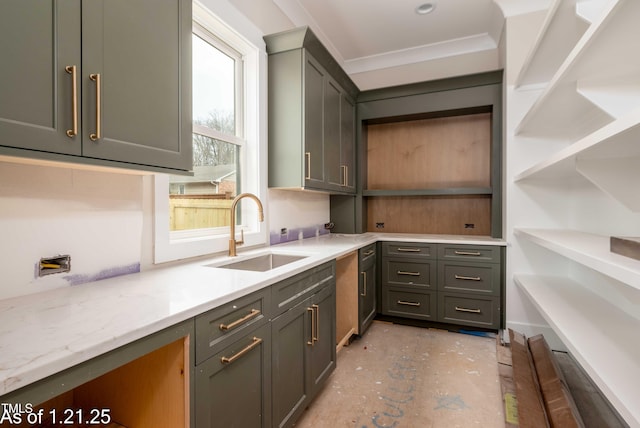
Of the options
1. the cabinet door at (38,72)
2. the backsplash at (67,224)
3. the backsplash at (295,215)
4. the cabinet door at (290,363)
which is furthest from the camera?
the backsplash at (295,215)

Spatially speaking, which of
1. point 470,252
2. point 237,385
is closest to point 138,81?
point 237,385

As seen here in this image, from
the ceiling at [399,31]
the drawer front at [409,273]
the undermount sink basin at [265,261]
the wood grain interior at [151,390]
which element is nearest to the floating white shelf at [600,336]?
the drawer front at [409,273]

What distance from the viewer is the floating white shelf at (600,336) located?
101cm

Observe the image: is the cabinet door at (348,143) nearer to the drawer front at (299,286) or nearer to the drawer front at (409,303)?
the drawer front at (409,303)

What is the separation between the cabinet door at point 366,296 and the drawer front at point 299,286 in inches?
30.8

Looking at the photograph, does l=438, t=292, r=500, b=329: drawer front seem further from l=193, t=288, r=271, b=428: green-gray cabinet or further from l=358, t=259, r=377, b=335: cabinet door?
l=193, t=288, r=271, b=428: green-gray cabinet

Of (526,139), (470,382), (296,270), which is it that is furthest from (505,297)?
(296,270)

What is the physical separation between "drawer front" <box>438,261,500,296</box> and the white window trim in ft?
5.79

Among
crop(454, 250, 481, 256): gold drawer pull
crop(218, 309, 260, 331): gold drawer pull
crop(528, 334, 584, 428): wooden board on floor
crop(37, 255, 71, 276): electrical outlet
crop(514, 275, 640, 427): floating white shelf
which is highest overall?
crop(37, 255, 71, 276): electrical outlet

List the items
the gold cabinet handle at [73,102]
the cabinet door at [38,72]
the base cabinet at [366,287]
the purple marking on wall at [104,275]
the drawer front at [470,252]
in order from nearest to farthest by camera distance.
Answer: the cabinet door at [38,72]
the gold cabinet handle at [73,102]
the purple marking on wall at [104,275]
the base cabinet at [366,287]
the drawer front at [470,252]

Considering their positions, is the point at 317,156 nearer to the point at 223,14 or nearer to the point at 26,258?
the point at 223,14

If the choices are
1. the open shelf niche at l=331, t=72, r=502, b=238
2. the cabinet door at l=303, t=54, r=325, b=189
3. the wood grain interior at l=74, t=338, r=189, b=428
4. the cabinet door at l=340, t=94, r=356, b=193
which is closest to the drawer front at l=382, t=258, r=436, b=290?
the open shelf niche at l=331, t=72, r=502, b=238

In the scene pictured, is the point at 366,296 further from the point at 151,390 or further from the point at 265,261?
the point at 151,390

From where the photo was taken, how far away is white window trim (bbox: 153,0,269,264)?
74.2 inches
